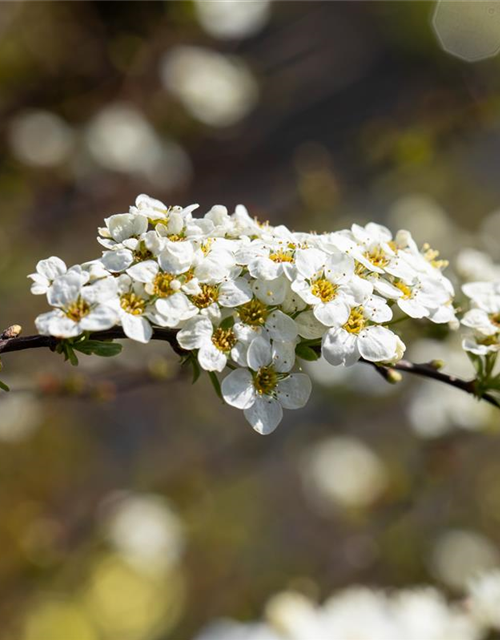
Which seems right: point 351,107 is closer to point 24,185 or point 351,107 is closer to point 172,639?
point 24,185

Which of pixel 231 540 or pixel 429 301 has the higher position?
pixel 429 301

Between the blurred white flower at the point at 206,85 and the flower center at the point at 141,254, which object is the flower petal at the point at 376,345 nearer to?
the flower center at the point at 141,254

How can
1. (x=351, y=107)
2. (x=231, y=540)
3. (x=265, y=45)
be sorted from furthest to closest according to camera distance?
(x=351, y=107)
(x=265, y=45)
(x=231, y=540)

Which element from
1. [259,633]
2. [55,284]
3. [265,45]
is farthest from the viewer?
[265,45]

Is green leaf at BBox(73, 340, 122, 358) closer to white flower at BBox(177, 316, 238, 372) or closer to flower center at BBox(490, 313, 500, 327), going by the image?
white flower at BBox(177, 316, 238, 372)

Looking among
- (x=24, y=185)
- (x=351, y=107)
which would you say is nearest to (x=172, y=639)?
(x=24, y=185)

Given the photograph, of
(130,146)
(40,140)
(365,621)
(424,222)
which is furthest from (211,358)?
(424,222)

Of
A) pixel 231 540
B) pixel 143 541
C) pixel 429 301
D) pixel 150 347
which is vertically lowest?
pixel 231 540

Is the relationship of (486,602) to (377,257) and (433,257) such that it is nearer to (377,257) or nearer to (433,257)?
(433,257)
